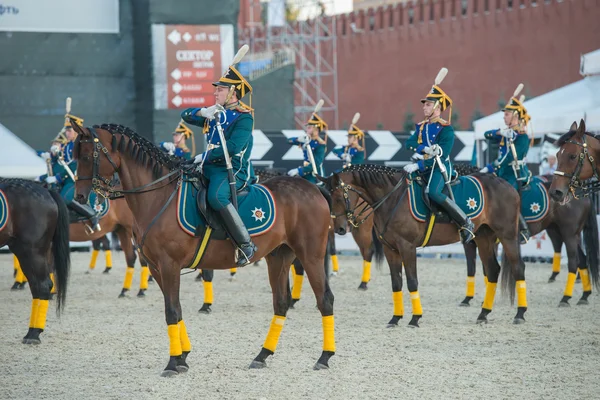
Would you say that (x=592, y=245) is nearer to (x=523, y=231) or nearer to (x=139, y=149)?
(x=523, y=231)

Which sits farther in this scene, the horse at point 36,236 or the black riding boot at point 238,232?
the horse at point 36,236

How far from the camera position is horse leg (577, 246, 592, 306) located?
1486 cm

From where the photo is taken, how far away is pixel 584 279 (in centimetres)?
1508

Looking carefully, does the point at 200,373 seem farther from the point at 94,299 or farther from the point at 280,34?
the point at 280,34

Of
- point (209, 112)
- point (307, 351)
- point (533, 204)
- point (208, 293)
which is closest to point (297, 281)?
point (208, 293)

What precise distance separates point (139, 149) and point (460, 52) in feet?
122

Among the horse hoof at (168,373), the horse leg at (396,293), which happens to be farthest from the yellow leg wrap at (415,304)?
A: the horse hoof at (168,373)

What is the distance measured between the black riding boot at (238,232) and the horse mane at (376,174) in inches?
140

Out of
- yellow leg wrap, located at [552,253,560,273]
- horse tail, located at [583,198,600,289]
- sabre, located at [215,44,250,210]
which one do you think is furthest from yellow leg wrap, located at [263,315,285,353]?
yellow leg wrap, located at [552,253,560,273]

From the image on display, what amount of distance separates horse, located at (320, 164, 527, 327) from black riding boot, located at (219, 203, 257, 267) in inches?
133

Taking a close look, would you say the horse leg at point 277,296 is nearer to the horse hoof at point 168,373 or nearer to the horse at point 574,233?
the horse hoof at point 168,373

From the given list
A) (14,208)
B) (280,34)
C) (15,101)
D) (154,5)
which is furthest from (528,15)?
(14,208)

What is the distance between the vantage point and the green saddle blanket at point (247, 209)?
9562mm

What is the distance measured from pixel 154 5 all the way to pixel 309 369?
2124 cm
